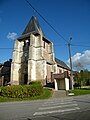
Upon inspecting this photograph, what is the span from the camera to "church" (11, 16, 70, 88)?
38.1m

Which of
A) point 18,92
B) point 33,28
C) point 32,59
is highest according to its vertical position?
point 33,28

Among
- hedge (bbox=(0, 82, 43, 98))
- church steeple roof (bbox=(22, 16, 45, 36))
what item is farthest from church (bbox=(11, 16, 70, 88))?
hedge (bbox=(0, 82, 43, 98))

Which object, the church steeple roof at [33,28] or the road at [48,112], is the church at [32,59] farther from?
the road at [48,112]

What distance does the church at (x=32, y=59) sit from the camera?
3814 cm

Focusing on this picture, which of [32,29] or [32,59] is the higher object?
[32,29]

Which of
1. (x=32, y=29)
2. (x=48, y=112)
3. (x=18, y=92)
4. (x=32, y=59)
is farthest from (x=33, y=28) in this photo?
(x=48, y=112)

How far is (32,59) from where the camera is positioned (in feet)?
127

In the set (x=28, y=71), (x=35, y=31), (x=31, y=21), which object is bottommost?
(x=28, y=71)

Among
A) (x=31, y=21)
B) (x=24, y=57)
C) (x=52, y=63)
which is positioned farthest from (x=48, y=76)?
(x=31, y=21)

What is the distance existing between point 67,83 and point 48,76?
29.5 feet

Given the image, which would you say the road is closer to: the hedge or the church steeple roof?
the hedge

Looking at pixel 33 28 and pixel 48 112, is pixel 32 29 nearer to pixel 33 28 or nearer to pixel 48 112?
pixel 33 28

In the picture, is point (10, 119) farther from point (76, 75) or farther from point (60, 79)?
point (76, 75)

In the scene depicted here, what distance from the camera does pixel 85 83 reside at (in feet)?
152
